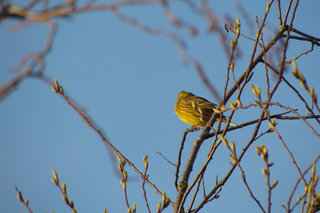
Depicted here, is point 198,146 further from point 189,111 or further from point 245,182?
point 189,111

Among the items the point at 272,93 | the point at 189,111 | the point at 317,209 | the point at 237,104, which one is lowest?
the point at 317,209

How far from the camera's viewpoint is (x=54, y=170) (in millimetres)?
2986

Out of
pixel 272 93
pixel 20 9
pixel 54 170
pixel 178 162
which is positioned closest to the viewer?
pixel 20 9

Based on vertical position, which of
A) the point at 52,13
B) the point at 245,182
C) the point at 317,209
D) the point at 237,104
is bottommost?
the point at 317,209

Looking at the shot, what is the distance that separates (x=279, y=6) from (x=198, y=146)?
1.51 m

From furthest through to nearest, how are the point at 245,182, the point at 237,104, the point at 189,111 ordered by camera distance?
the point at 189,111, the point at 237,104, the point at 245,182

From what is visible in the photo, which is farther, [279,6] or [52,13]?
[279,6]

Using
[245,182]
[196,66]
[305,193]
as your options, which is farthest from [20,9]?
[305,193]

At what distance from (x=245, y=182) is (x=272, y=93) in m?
0.67

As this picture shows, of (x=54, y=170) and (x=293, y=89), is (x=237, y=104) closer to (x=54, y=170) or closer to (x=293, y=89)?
(x=293, y=89)

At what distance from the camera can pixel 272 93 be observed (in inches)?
97.3

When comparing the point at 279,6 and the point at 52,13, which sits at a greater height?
the point at 279,6

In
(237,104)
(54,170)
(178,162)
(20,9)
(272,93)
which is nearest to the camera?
(20,9)

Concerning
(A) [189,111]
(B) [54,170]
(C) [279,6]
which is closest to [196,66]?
(C) [279,6]
